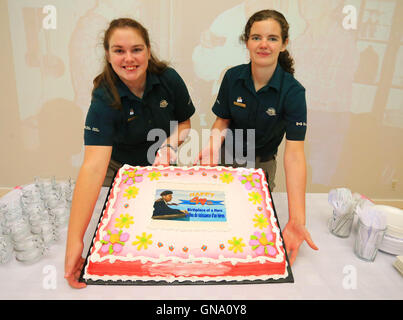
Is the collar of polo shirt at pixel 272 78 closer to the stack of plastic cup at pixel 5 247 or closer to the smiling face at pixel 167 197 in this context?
the smiling face at pixel 167 197

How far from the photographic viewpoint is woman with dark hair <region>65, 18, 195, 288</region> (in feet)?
3.67

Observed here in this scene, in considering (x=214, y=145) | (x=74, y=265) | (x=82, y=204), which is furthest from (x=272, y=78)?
(x=74, y=265)

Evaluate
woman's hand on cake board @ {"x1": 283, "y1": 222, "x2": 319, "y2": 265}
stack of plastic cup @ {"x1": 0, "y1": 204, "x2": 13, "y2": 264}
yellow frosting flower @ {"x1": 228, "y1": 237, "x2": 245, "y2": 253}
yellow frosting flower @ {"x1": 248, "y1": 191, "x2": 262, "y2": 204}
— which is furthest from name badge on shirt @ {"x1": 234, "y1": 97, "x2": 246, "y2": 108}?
stack of plastic cup @ {"x1": 0, "y1": 204, "x2": 13, "y2": 264}

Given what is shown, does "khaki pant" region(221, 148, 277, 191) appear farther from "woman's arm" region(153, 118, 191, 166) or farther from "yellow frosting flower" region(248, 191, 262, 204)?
"yellow frosting flower" region(248, 191, 262, 204)

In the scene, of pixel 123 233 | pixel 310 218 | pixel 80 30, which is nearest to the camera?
pixel 123 233

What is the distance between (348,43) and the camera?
2312mm

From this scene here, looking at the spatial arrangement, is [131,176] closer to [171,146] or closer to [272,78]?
[171,146]

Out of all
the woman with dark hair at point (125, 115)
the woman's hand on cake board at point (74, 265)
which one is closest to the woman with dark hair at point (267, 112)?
the woman with dark hair at point (125, 115)

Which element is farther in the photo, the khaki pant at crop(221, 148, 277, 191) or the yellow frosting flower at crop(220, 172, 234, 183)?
the khaki pant at crop(221, 148, 277, 191)

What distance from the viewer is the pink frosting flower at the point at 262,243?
0.95 m
